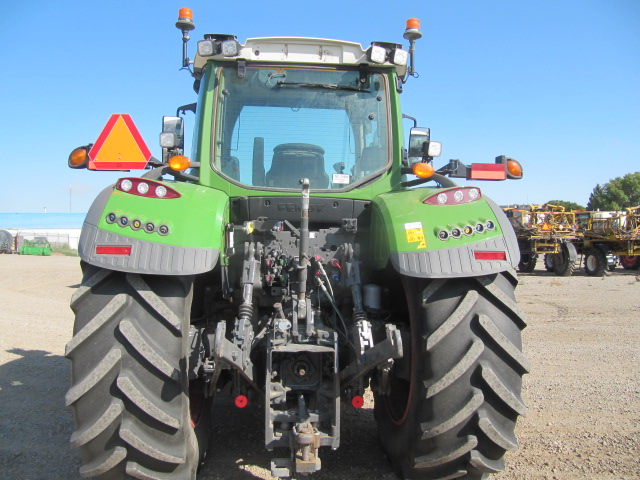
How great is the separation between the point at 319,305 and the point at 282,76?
5.43ft

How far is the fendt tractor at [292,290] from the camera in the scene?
8.52 feet

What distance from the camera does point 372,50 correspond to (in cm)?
376

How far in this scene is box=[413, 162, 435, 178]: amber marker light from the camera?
11.5ft

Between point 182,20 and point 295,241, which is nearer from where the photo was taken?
point 295,241

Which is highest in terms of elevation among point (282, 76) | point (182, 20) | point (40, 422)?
point (182, 20)

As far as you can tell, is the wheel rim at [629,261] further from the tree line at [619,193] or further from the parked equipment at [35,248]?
the parked equipment at [35,248]

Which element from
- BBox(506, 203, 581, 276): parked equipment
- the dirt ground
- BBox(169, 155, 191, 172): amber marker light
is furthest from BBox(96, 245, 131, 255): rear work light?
BBox(506, 203, 581, 276): parked equipment

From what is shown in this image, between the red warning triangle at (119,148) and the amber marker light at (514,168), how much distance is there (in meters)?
2.37

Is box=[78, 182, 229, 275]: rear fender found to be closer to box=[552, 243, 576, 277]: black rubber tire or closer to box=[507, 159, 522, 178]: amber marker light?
box=[507, 159, 522, 178]: amber marker light

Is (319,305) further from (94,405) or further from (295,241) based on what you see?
(94,405)

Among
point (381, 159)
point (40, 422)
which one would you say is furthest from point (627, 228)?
point (40, 422)

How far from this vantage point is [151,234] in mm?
2717

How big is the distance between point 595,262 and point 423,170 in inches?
783

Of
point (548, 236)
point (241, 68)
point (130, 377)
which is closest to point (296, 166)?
point (241, 68)
